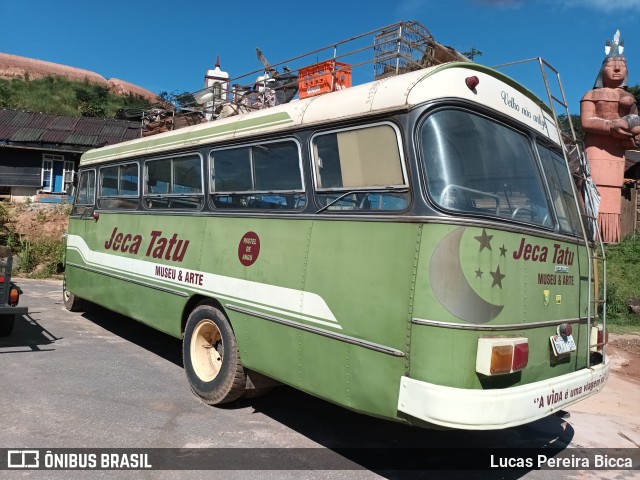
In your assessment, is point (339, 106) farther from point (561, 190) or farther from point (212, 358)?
point (212, 358)

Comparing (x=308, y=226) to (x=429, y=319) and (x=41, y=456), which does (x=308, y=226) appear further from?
(x=41, y=456)

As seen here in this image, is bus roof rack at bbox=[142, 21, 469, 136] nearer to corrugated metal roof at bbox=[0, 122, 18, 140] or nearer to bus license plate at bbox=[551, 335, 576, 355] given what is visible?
bus license plate at bbox=[551, 335, 576, 355]

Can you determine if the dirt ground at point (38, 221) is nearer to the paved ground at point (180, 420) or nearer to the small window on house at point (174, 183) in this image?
the paved ground at point (180, 420)

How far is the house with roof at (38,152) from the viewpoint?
25.3 metres

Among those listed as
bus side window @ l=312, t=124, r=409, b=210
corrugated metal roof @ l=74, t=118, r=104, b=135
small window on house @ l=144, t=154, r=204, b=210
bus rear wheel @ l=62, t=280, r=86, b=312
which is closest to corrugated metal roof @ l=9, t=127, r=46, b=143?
corrugated metal roof @ l=74, t=118, r=104, b=135

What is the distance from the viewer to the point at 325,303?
3.77 m

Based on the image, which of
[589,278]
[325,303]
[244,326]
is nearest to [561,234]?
[589,278]

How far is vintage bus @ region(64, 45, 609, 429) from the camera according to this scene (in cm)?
320

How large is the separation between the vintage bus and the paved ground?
42 cm

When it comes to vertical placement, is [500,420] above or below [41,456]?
above

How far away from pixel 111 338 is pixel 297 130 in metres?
5.00

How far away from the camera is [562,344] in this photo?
3797mm

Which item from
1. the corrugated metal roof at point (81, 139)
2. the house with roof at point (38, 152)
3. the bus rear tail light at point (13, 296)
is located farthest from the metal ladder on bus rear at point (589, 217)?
the corrugated metal roof at point (81, 139)

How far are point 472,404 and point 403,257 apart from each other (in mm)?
967
